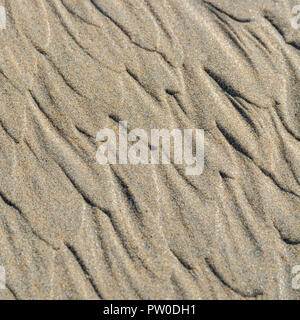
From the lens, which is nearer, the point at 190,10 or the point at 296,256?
the point at 296,256

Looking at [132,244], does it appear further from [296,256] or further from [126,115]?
[296,256]

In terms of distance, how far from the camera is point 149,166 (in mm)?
2217

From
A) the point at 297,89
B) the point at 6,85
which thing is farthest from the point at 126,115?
the point at 297,89

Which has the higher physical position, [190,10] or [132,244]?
[190,10]

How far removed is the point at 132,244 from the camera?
7.06 ft

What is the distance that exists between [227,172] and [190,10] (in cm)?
98

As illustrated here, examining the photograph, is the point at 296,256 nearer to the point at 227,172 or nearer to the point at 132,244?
the point at 227,172

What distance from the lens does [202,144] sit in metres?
2.24

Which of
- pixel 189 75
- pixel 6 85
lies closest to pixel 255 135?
pixel 189 75

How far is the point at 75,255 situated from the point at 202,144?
93cm

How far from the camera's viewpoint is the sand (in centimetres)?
214

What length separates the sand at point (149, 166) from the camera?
2139 millimetres
